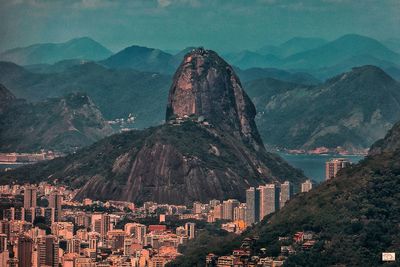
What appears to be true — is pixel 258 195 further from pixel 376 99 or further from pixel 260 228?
pixel 376 99

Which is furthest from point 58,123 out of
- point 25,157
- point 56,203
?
point 56,203

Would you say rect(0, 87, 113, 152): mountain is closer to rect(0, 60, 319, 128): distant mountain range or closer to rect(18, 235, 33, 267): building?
rect(0, 60, 319, 128): distant mountain range

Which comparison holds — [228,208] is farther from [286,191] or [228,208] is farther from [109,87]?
[109,87]

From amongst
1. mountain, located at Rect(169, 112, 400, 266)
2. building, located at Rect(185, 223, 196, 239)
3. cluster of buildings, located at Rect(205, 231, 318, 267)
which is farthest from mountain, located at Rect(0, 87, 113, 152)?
cluster of buildings, located at Rect(205, 231, 318, 267)

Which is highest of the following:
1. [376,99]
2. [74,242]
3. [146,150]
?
[376,99]

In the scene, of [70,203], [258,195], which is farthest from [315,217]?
[70,203]

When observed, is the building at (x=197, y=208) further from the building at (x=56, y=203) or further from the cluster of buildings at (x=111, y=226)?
the building at (x=56, y=203)
